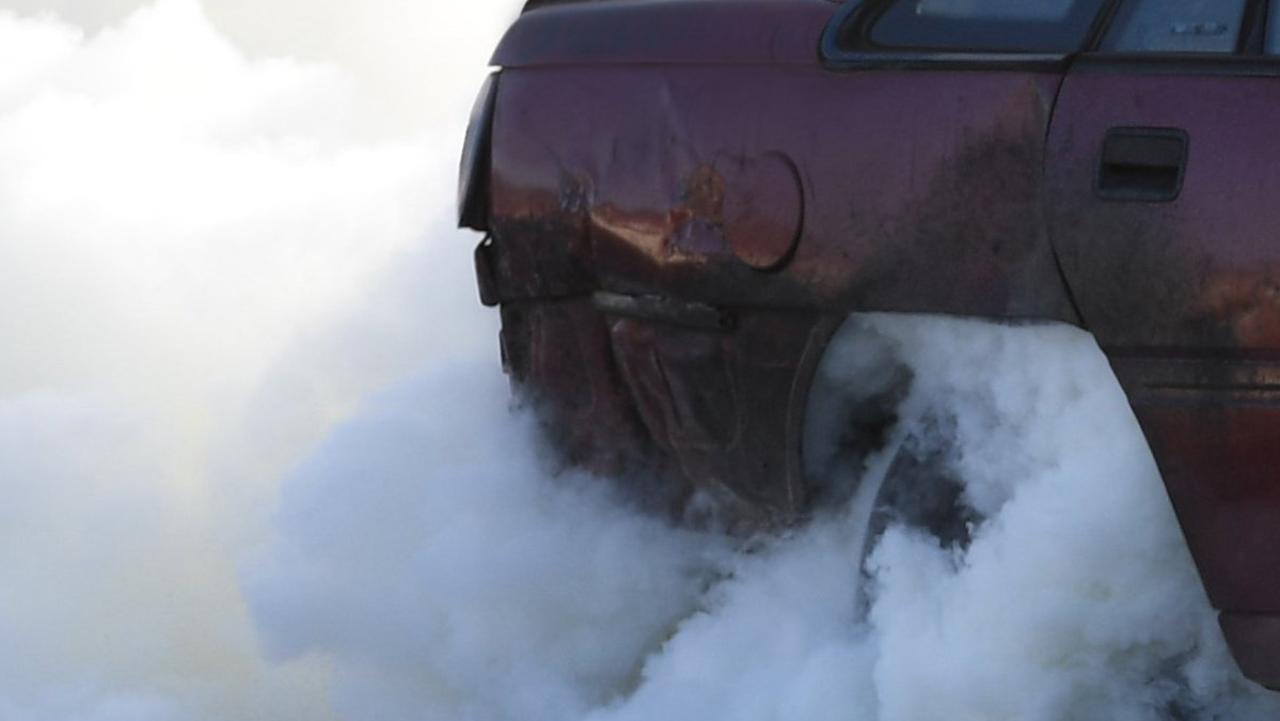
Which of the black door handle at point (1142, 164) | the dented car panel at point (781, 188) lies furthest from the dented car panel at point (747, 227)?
the black door handle at point (1142, 164)

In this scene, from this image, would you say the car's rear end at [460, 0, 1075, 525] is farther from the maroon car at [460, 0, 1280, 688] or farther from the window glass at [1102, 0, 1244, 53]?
the window glass at [1102, 0, 1244, 53]

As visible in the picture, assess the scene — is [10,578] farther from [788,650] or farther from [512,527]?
[788,650]

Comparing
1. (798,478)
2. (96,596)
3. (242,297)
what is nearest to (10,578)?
(96,596)

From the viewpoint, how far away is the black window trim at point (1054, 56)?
3.34 meters

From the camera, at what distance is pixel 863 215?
11.5 feet

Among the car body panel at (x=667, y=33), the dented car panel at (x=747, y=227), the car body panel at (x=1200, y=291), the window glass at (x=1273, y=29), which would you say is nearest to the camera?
the car body panel at (x=1200, y=291)

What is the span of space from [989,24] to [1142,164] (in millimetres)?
407

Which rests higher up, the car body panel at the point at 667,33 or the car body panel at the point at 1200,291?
the car body panel at the point at 667,33

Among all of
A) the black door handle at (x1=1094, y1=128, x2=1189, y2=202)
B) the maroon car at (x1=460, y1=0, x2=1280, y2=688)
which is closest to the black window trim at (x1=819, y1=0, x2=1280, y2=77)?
the maroon car at (x1=460, y1=0, x2=1280, y2=688)

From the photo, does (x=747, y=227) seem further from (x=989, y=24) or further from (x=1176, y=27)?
(x=1176, y=27)

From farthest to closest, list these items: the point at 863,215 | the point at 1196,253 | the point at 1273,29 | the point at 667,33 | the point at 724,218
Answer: the point at 667,33 → the point at 724,218 → the point at 863,215 → the point at 1273,29 → the point at 1196,253

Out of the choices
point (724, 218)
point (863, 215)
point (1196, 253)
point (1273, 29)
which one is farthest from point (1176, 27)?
point (724, 218)

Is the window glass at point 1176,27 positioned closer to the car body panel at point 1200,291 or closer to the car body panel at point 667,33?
the car body panel at point 1200,291

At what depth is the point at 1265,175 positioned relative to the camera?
3211mm
